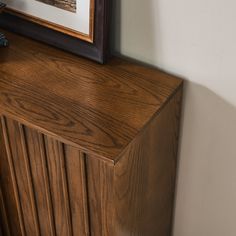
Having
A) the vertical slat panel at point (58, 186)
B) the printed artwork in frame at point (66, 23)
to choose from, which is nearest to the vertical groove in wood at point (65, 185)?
the vertical slat panel at point (58, 186)

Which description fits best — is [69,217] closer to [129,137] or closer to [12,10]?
[129,137]

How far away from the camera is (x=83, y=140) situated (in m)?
0.85

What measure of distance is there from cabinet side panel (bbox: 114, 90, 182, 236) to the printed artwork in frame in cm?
19

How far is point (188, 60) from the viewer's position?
0.97m

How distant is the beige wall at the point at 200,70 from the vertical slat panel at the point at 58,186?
27 centimetres

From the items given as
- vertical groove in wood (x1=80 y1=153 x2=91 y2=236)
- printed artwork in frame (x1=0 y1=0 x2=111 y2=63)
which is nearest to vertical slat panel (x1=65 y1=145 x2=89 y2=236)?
vertical groove in wood (x1=80 y1=153 x2=91 y2=236)

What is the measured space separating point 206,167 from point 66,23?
1.39 ft

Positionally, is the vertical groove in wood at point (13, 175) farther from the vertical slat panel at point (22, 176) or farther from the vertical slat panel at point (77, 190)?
the vertical slat panel at point (77, 190)

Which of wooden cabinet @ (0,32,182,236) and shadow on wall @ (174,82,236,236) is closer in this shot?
wooden cabinet @ (0,32,182,236)

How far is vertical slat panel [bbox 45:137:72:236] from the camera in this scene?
2.98ft

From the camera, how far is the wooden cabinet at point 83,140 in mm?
875

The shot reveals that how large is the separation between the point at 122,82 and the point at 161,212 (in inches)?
13.6

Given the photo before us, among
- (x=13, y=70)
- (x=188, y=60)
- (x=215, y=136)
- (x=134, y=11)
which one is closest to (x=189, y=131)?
(x=215, y=136)

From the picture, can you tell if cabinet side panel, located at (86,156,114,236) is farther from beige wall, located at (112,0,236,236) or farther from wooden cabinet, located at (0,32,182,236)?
beige wall, located at (112,0,236,236)
